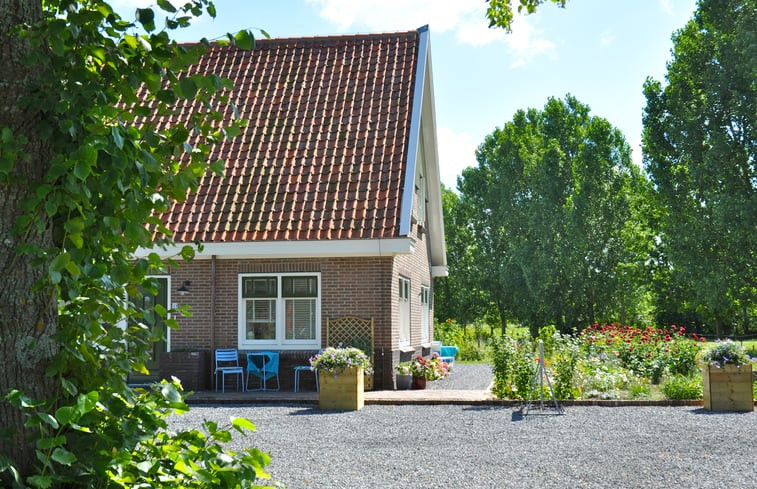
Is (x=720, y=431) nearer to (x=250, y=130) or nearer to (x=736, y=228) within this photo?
(x=250, y=130)

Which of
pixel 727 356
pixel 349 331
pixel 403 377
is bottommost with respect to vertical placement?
pixel 403 377

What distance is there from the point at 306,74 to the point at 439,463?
42.2 ft

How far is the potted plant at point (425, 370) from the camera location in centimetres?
1638

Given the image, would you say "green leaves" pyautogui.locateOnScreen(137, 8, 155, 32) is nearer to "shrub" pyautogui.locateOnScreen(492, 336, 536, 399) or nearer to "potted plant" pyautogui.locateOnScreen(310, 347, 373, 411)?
"potted plant" pyautogui.locateOnScreen(310, 347, 373, 411)

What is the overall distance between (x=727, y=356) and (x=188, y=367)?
33.4 ft

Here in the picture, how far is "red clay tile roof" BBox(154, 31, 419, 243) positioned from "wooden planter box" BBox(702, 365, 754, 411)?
6241mm

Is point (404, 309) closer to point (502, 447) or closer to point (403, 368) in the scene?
point (403, 368)

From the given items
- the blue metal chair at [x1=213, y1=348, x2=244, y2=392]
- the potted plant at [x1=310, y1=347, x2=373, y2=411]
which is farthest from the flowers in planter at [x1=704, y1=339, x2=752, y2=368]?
the blue metal chair at [x1=213, y1=348, x2=244, y2=392]

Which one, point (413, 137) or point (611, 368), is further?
point (413, 137)

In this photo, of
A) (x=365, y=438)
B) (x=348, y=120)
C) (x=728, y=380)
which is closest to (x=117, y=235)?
(x=365, y=438)

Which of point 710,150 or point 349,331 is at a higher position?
point 710,150

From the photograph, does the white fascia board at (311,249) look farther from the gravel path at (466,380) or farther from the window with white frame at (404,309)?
the gravel path at (466,380)

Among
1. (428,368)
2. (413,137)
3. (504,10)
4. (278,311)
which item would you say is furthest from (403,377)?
(504,10)

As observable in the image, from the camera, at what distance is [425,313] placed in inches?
880
